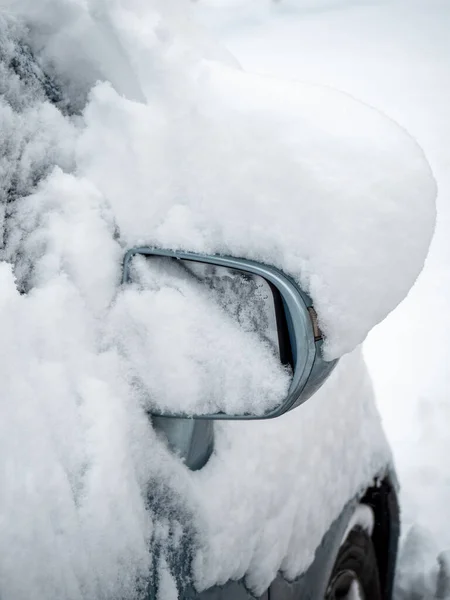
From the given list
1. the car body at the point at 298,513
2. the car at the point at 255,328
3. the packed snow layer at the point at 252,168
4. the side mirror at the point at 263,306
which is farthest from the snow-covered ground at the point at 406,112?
the packed snow layer at the point at 252,168

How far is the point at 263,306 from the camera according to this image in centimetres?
102

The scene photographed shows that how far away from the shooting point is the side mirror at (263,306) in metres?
0.96

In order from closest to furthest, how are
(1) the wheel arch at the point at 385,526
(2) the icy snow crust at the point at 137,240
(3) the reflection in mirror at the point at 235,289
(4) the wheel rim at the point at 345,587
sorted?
(2) the icy snow crust at the point at 137,240 < (3) the reflection in mirror at the point at 235,289 < (4) the wheel rim at the point at 345,587 < (1) the wheel arch at the point at 385,526

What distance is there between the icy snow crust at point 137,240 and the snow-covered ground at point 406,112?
217cm

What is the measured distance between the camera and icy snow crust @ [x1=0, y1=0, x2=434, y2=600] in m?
0.90

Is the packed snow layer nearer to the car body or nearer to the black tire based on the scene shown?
the car body

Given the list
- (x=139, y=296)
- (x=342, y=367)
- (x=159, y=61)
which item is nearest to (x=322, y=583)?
(x=342, y=367)

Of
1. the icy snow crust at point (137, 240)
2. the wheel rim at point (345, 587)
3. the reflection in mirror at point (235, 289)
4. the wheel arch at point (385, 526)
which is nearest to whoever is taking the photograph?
the icy snow crust at point (137, 240)

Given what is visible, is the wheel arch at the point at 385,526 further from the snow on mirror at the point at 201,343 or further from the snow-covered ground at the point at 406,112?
the snow on mirror at the point at 201,343

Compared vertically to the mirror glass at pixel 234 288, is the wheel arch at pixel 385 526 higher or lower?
lower

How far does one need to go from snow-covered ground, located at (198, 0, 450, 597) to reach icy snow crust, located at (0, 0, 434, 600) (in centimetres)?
217

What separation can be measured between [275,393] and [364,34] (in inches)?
402

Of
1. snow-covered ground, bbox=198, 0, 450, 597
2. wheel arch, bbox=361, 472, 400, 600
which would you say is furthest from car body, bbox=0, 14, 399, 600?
snow-covered ground, bbox=198, 0, 450, 597

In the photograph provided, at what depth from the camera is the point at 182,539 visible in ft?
3.62
